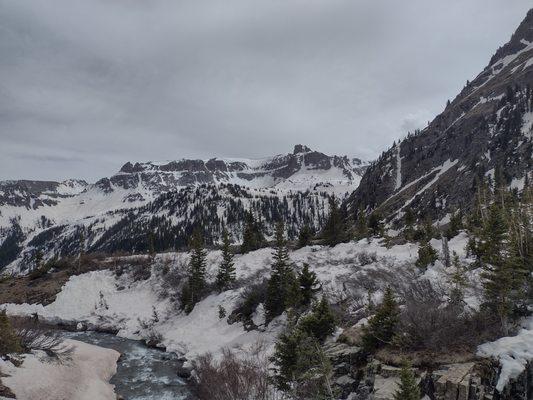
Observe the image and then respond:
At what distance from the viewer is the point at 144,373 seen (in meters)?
42.8

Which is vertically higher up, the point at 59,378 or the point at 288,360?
the point at 288,360

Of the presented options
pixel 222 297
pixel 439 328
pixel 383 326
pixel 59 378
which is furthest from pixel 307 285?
A: pixel 59 378

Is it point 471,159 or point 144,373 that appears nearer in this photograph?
point 144,373

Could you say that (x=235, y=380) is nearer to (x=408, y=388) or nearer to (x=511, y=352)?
(x=408, y=388)

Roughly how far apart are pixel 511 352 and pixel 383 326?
287 inches

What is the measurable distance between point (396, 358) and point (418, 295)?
8.37 m

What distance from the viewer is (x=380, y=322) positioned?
24609 millimetres

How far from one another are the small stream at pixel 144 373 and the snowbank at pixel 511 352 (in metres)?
26.3

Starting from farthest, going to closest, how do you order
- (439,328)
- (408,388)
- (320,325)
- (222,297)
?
(222,297) < (320,325) < (439,328) < (408,388)

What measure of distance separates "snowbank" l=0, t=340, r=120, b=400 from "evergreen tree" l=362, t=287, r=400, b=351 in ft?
80.7

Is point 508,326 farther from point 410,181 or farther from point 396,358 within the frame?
point 410,181

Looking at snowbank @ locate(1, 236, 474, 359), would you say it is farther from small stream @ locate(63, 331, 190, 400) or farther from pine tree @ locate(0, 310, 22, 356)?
pine tree @ locate(0, 310, 22, 356)

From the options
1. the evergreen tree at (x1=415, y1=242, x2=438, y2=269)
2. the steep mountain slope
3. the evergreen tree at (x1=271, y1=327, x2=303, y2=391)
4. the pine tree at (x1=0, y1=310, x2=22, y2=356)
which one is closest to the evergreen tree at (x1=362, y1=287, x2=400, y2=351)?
the evergreen tree at (x1=271, y1=327, x2=303, y2=391)

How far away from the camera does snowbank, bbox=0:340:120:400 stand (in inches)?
1264
